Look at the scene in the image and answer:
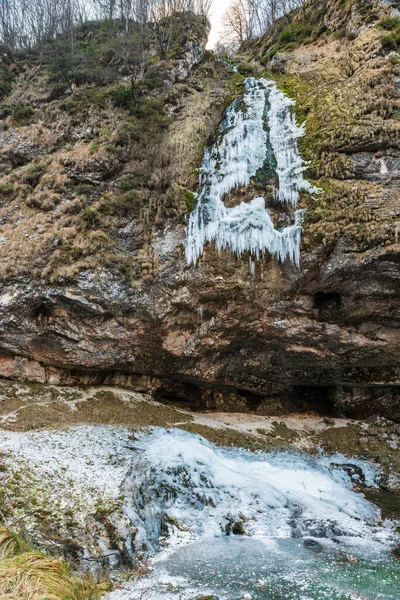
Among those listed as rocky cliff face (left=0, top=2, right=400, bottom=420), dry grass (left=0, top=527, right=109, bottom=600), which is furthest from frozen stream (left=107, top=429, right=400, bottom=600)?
rocky cliff face (left=0, top=2, right=400, bottom=420)

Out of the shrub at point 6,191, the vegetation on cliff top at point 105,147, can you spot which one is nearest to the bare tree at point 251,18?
the vegetation on cliff top at point 105,147

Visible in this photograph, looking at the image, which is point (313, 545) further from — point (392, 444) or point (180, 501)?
point (392, 444)

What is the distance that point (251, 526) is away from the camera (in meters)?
9.66

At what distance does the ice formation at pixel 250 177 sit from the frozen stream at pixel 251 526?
7.44m

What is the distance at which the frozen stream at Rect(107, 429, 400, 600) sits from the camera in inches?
268

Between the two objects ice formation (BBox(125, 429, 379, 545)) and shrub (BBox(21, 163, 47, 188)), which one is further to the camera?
shrub (BBox(21, 163, 47, 188))

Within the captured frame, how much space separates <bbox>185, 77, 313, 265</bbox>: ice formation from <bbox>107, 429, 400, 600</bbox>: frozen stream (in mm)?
7440

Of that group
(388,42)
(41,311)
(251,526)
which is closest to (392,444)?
(251,526)

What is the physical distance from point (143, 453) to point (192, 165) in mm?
12808

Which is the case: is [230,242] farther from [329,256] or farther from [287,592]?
[287,592]

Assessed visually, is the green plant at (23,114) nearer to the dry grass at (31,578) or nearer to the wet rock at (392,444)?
the dry grass at (31,578)

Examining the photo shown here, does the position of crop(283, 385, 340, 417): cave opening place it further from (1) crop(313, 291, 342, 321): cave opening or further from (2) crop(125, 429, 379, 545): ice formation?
(2) crop(125, 429, 379, 545): ice formation

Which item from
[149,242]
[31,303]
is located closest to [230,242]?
[149,242]

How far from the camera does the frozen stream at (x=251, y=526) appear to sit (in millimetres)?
6805
